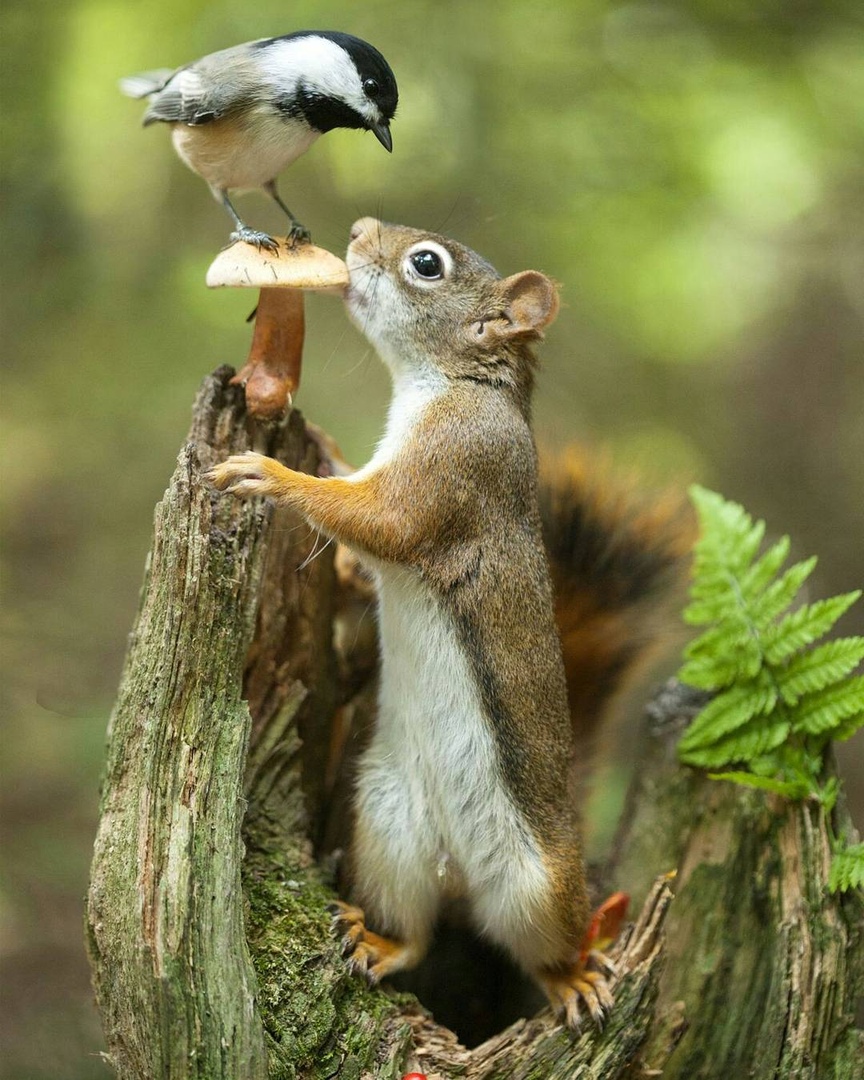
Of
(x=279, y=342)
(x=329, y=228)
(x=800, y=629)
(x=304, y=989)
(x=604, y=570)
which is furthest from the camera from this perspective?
(x=329, y=228)

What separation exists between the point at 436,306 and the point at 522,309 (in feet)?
0.64

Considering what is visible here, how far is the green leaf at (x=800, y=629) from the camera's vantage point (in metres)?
2.20

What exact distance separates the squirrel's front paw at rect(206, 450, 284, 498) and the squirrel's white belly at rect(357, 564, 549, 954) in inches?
12.7

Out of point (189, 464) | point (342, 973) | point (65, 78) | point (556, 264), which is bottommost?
point (342, 973)

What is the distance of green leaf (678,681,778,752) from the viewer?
2299 mm

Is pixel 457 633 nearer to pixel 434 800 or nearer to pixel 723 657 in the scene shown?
pixel 434 800

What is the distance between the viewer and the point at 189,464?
1.94m

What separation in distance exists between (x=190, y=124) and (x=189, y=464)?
25.3 inches

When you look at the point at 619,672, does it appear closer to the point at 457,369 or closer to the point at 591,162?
the point at 457,369

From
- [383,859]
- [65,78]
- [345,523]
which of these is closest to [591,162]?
[65,78]

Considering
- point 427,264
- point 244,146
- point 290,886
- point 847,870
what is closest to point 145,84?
point 244,146

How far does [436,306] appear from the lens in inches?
86.7

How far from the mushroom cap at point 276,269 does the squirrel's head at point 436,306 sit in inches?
8.6

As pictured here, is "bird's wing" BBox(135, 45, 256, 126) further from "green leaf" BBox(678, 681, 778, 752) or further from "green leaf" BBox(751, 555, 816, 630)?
"green leaf" BBox(678, 681, 778, 752)
